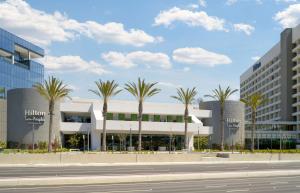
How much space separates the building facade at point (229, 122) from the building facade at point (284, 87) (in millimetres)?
24159

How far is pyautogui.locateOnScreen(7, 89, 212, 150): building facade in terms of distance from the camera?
76.4 meters

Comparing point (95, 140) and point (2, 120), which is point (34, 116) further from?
point (2, 120)

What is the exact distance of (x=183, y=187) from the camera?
2773 cm

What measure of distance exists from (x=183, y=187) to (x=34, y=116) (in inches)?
2034

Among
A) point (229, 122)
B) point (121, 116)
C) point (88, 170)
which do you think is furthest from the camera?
point (229, 122)

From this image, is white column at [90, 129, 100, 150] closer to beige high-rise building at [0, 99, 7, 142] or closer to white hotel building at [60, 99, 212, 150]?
white hotel building at [60, 99, 212, 150]

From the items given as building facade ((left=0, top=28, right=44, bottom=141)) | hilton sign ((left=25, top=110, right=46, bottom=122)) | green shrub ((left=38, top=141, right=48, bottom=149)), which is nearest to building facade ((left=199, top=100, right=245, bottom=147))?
green shrub ((left=38, top=141, right=48, bottom=149))

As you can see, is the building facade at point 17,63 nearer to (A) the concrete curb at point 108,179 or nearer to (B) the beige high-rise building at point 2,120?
(B) the beige high-rise building at point 2,120

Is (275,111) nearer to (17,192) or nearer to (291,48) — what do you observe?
(291,48)

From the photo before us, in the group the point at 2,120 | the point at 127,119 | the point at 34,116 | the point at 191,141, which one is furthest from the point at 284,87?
the point at 34,116

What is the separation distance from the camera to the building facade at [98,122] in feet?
251

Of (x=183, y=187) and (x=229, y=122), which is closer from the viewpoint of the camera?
(x=183, y=187)

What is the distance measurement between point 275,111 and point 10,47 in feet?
260

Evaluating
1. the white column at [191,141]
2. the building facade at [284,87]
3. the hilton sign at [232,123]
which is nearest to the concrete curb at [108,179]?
the white column at [191,141]
